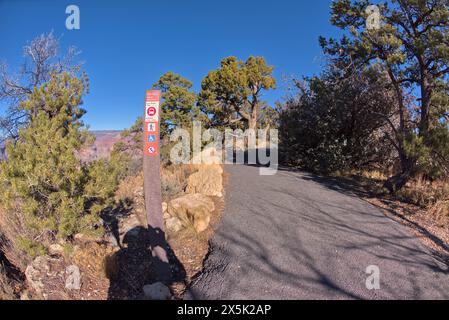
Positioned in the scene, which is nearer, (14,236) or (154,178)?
(154,178)

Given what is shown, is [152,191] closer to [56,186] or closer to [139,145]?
[56,186]

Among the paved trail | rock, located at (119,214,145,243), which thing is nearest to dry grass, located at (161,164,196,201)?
rock, located at (119,214,145,243)

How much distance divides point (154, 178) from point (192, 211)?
1644mm

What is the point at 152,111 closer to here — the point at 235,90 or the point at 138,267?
the point at 138,267

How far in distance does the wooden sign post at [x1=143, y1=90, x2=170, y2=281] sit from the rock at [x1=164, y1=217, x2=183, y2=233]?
1264 mm

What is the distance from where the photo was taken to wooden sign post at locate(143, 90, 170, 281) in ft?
9.96

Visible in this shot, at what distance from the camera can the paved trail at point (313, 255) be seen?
289 centimetres

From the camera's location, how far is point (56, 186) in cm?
342

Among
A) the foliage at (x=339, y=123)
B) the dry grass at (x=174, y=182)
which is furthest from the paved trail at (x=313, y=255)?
the foliage at (x=339, y=123)

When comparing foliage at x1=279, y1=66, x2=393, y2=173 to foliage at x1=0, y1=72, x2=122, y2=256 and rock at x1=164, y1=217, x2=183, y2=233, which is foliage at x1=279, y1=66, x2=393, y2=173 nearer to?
rock at x1=164, y1=217, x2=183, y2=233

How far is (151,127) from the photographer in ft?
9.97

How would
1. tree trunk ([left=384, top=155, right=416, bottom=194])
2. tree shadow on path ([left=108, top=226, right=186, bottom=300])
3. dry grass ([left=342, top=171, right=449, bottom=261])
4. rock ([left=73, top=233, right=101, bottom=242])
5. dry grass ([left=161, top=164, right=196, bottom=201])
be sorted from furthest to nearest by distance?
1. tree trunk ([left=384, top=155, right=416, bottom=194])
2. dry grass ([left=161, top=164, right=196, bottom=201])
3. dry grass ([left=342, top=171, right=449, bottom=261])
4. rock ([left=73, top=233, right=101, bottom=242])
5. tree shadow on path ([left=108, top=226, right=186, bottom=300])

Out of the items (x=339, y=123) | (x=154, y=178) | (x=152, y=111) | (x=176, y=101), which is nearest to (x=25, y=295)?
(x=154, y=178)

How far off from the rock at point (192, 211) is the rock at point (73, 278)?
5.91 ft
